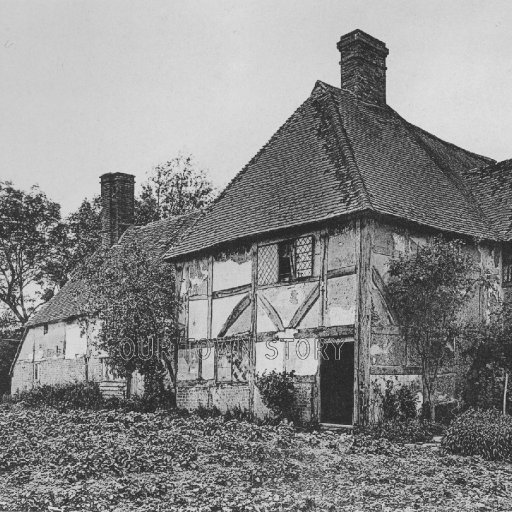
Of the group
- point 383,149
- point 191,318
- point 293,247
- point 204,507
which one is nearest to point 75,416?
point 191,318

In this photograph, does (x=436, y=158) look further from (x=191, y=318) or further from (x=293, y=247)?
(x=191, y=318)

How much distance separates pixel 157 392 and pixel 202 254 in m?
4.43

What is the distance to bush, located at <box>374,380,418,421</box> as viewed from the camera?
14859 mm

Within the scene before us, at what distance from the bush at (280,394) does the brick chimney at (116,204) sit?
16.6 m

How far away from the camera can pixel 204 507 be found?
757cm

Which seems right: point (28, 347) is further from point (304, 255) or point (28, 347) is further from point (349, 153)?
point (349, 153)

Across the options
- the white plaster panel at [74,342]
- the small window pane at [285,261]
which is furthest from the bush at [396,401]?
the white plaster panel at [74,342]

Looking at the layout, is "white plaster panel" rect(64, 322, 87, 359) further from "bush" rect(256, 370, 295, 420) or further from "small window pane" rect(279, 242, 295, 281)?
"bush" rect(256, 370, 295, 420)

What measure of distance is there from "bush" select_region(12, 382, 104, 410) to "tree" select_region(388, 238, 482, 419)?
10.6 m

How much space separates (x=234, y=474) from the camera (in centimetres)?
950

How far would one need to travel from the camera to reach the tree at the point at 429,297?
15.1 m

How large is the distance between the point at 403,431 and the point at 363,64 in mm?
11373

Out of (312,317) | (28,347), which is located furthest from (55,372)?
(312,317)

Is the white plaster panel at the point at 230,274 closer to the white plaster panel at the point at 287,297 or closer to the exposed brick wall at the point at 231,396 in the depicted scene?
the white plaster panel at the point at 287,297
